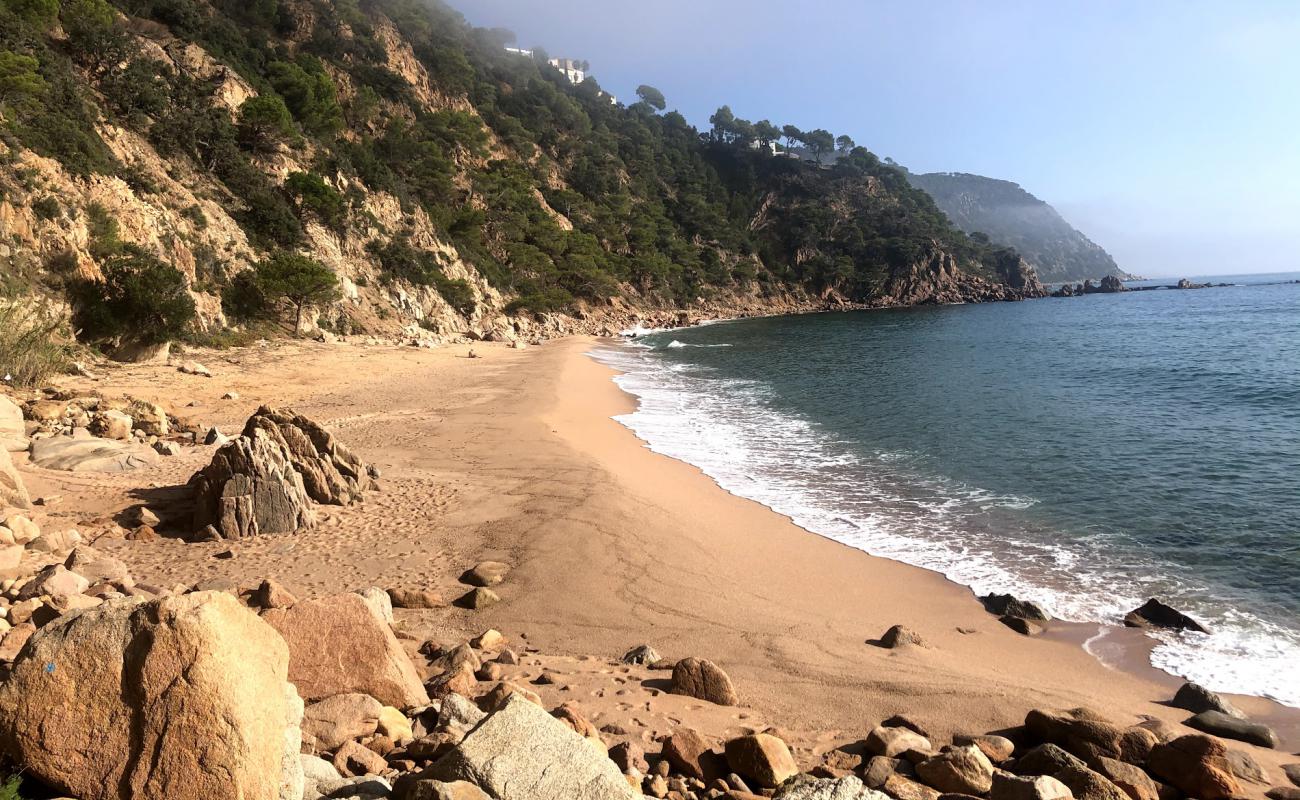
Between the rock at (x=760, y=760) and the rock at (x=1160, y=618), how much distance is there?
6327mm

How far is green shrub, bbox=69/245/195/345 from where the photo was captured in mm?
21969

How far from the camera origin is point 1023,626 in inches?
342

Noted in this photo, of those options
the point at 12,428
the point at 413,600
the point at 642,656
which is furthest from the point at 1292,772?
the point at 12,428

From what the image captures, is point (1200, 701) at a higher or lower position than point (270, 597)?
lower

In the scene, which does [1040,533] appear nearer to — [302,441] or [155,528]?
[302,441]

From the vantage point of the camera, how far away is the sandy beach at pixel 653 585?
6.43 m

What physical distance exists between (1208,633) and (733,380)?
24444 mm

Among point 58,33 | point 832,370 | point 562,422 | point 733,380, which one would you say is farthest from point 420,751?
point 58,33

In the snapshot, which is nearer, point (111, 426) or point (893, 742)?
point (893, 742)

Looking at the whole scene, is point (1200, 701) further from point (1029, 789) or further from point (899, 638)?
point (1029, 789)

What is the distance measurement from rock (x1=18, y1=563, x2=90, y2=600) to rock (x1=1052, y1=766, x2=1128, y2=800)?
8.10 m

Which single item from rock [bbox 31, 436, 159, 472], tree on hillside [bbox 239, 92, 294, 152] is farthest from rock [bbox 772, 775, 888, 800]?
tree on hillside [bbox 239, 92, 294, 152]

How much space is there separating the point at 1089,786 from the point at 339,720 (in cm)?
494

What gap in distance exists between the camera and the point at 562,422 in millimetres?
19438
